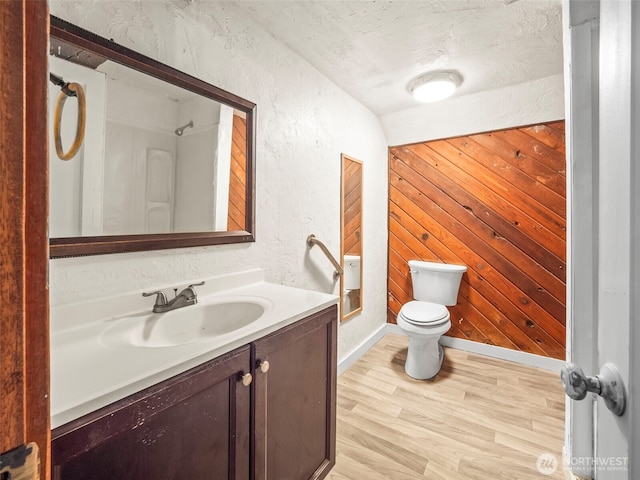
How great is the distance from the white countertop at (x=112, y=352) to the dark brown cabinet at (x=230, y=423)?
29 millimetres

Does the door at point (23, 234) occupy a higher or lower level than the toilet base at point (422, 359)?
higher

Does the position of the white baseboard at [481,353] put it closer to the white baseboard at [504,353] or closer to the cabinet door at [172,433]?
the white baseboard at [504,353]

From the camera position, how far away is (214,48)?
1.26 m

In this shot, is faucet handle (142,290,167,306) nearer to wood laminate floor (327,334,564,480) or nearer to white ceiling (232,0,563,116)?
wood laminate floor (327,334,564,480)

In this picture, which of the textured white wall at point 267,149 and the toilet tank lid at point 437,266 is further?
the toilet tank lid at point 437,266

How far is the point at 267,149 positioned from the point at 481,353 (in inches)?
94.5

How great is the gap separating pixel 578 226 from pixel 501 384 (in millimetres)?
1527

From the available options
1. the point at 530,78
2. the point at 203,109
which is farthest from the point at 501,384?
the point at 203,109

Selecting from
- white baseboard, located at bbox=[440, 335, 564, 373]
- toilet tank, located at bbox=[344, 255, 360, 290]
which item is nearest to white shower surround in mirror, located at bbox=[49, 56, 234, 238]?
toilet tank, located at bbox=[344, 255, 360, 290]

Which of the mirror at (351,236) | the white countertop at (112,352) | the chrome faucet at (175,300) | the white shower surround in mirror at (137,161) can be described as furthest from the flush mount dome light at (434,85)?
the chrome faucet at (175,300)

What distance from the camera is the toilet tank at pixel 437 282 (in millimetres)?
2336

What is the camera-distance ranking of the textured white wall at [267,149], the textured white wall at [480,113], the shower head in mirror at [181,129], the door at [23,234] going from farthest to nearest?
the textured white wall at [480,113] < the shower head in mirror at [181,129] < the textured white wall at [267,149] < the door at [23,234]

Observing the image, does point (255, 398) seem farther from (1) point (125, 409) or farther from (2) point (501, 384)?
(2) point (501, 384)

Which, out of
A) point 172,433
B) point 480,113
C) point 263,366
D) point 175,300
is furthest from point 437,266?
point 172,433
